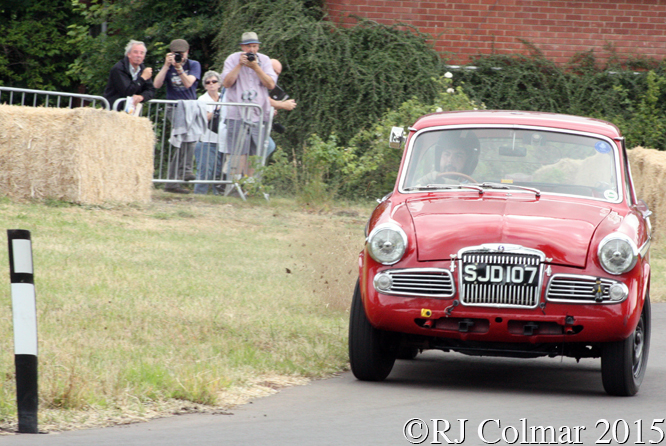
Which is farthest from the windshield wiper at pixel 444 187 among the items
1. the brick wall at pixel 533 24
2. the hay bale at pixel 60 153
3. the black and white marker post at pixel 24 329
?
the brick wall at pixel 533 24

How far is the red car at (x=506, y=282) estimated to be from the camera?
6.63 m

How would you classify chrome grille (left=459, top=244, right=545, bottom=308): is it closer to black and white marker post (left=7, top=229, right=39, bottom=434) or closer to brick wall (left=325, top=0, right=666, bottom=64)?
black and white marker post (left=7, top=229, right=39, bottom=434)

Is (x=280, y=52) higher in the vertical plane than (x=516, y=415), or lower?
higher

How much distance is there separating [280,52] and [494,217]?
1377 cm

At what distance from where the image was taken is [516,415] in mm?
6207

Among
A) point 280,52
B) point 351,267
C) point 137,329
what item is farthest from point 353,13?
point 137,329

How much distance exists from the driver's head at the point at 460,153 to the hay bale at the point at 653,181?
8391mm

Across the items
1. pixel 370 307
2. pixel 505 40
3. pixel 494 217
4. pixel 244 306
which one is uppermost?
pixel 505 40

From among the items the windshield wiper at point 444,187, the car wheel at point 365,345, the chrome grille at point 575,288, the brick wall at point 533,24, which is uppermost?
the brick wall at point 533,24

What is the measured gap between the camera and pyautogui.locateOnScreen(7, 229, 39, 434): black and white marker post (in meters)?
5.42

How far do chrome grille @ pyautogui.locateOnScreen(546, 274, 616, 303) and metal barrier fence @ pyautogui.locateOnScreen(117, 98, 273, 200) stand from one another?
10.5 meters

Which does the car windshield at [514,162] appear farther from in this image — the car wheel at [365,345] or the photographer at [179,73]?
the photographer at [179,73]

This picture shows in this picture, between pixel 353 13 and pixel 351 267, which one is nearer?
pixel 351 267

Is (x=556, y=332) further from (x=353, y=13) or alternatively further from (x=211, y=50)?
(x=211, y=50)
